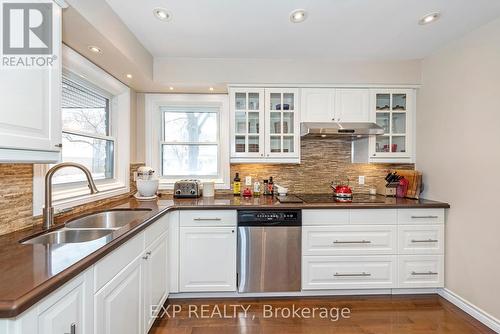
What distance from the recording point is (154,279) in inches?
74.3

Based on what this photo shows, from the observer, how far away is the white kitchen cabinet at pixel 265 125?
274 cm

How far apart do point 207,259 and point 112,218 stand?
2.89 feet

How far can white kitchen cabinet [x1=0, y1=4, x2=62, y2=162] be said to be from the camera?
3.40 feet

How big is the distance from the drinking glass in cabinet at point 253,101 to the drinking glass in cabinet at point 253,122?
0.06 metres

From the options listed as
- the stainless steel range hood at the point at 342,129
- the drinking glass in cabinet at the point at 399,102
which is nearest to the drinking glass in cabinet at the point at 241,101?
the stainless steel range hood at the point at 342,129

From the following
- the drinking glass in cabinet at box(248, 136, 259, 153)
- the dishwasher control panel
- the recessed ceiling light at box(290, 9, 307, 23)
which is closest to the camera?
the recessed ceiling light at box(290, 9, 307, 23)

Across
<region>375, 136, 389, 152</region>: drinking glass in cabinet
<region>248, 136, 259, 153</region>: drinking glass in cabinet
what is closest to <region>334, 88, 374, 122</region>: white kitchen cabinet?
Result: <region>375, 136, 389, 152</region>: drinking glass in cabinet

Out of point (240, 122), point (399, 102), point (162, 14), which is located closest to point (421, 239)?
point (399, 102)

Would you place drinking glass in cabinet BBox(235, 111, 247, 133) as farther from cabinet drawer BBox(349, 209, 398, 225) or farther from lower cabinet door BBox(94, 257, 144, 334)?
lower cabinet door BBox(94, 257, 144, 334)

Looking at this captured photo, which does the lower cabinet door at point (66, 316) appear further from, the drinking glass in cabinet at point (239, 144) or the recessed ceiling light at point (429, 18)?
the recessed ceiling light at point (429, 18)

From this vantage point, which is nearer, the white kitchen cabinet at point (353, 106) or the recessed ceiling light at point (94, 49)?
the recessed ceiling light at point (94, 49)

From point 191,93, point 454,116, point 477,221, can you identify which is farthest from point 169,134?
point 477,221

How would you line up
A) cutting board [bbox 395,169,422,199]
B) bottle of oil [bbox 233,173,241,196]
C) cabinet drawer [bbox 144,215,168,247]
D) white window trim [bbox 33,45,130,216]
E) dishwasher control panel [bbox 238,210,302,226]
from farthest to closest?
1. bottle of oil [bbox 233,173,241,196]
2. cutting board [bbox 395,169,422,199]
3. dishwasher control panel [bbox 238,210,302,226]
4. cabinet drawer [bbox 144,215,168,247]
5. white window trim [bbox 33,45,130,216]

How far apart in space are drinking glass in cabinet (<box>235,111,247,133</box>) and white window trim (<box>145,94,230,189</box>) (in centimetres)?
32
